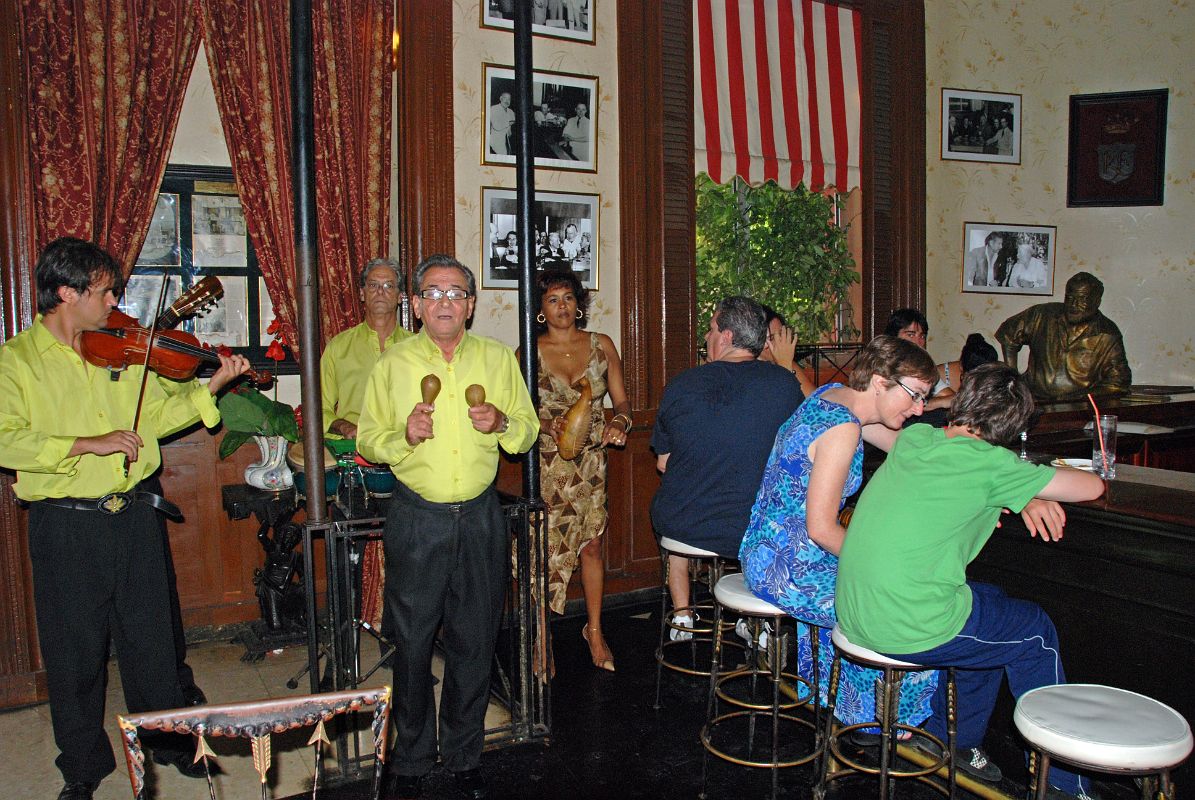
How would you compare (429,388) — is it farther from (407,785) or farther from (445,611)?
(407,785)

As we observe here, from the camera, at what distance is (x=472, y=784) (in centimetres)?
308

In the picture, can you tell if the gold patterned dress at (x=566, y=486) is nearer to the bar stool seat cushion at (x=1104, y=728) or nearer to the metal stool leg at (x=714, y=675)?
the metal stool leg at (x=714, y=675)

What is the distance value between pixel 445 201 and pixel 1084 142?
16.6ft

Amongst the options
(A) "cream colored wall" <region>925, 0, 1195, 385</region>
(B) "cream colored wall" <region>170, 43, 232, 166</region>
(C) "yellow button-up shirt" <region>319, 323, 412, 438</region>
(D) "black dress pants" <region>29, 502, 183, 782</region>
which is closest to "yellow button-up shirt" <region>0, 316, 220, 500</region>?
(D) "black dress pants" <region>29, 502, 183, 782</region>

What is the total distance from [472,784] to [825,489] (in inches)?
64.1

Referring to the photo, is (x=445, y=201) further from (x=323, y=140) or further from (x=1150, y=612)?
(x=1150, y=612)

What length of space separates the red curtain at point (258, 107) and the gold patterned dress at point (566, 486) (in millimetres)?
1555

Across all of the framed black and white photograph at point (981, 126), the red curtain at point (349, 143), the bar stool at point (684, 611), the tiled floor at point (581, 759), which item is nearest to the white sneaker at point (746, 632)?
the bar stool at point (684, 611)

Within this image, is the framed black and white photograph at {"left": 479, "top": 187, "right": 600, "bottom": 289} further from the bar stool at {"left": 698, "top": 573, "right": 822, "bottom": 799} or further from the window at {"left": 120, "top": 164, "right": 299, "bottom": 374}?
the bar stool at {"left": 698, "top": 573, "right": 822, "bottom": 799}

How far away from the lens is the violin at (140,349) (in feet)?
Answer: 9.72

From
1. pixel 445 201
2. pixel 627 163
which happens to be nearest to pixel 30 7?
pixel 445 201

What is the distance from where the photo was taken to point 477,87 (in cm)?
488

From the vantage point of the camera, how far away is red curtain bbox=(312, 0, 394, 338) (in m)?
4.60

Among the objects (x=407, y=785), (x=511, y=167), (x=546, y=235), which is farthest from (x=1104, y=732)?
(x=511, y=167)
